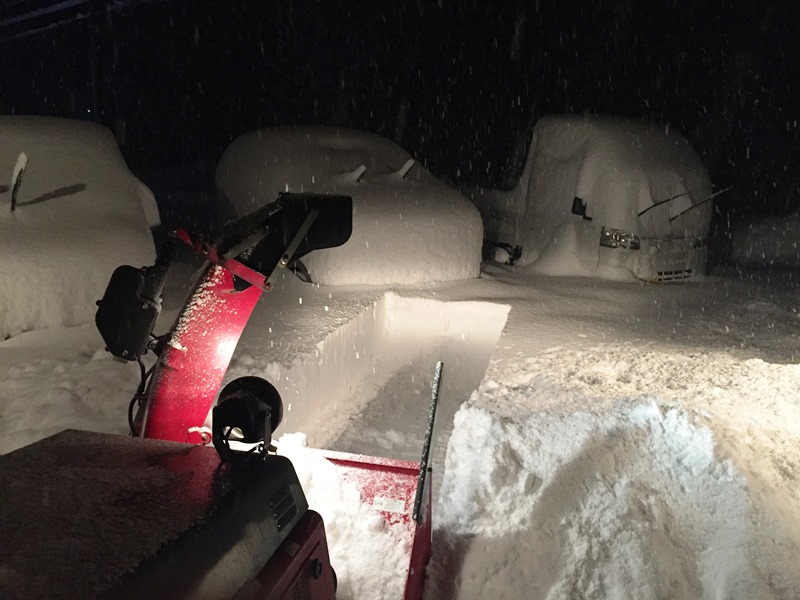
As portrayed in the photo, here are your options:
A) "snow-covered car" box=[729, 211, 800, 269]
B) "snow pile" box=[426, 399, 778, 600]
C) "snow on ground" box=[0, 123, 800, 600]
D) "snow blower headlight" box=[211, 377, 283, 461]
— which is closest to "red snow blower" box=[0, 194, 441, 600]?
"snow blower headlight" box=[211, 377, 283, 461]

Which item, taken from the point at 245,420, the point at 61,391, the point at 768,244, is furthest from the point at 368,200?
the point at 768,244

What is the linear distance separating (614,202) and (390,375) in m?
3.48

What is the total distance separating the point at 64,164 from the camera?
543 cm

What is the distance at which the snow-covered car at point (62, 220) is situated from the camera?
4.30 metres

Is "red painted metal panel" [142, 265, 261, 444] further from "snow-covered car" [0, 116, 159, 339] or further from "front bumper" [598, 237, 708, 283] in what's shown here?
"front bumper" [598, 237, 708, 283]

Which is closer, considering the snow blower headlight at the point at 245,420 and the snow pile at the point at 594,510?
the snow blower headlight at the point at 245,420

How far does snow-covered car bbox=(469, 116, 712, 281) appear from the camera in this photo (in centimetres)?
741

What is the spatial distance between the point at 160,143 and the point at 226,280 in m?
20.3

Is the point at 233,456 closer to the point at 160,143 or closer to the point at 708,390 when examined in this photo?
the point at 708,390

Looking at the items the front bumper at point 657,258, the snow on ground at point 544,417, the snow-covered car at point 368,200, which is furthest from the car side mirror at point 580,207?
the snow on ground at point 544,417

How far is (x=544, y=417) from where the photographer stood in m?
3.94

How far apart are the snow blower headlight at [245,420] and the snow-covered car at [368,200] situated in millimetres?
4464

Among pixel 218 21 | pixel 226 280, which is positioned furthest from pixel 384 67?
pixel 226 280

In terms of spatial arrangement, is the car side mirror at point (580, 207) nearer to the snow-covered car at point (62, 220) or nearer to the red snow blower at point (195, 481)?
the snow-covered car at point (62, 220)
